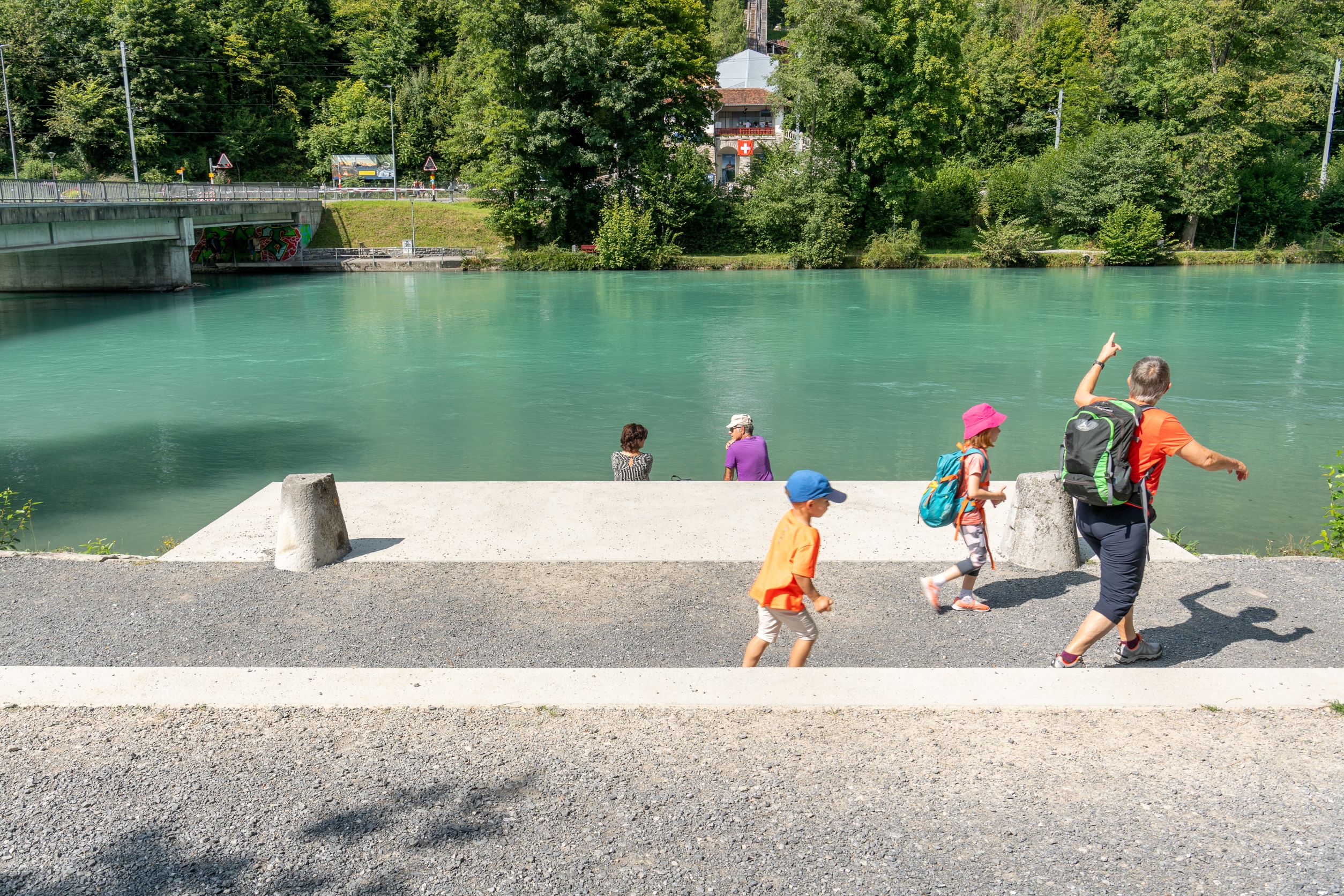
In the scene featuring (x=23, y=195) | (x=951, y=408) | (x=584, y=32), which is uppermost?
(x=584, y=32)

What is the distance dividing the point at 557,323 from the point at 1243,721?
103ft

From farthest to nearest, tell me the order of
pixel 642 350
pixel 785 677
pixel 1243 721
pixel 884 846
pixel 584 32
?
pixel 584 32, pixel 642 350, pixel 785 677, pixel 1243 721, pixel 884 846

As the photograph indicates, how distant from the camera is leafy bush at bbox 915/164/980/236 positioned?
66750 mm

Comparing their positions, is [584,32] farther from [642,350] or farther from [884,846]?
[884,846]

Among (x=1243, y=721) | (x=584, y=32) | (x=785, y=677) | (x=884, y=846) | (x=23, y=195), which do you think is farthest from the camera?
(x=584, y=32)

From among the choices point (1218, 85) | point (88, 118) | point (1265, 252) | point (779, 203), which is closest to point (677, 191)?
point (779, 203)

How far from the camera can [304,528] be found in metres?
8.36

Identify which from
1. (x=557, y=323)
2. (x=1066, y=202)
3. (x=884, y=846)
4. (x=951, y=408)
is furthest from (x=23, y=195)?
(x=1066, y=202)

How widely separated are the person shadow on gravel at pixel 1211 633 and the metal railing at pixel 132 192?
120 ft

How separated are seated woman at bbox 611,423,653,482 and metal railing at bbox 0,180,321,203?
101 feet

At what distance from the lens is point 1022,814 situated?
15.6 ft

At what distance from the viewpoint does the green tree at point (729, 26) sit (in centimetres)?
11481

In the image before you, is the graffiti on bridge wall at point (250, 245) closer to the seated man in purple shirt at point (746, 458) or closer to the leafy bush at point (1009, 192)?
the leafy bush at point (1009, 192)

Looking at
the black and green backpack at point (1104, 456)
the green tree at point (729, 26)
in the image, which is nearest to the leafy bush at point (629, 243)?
the black and green backpack at point (1104, 456)
